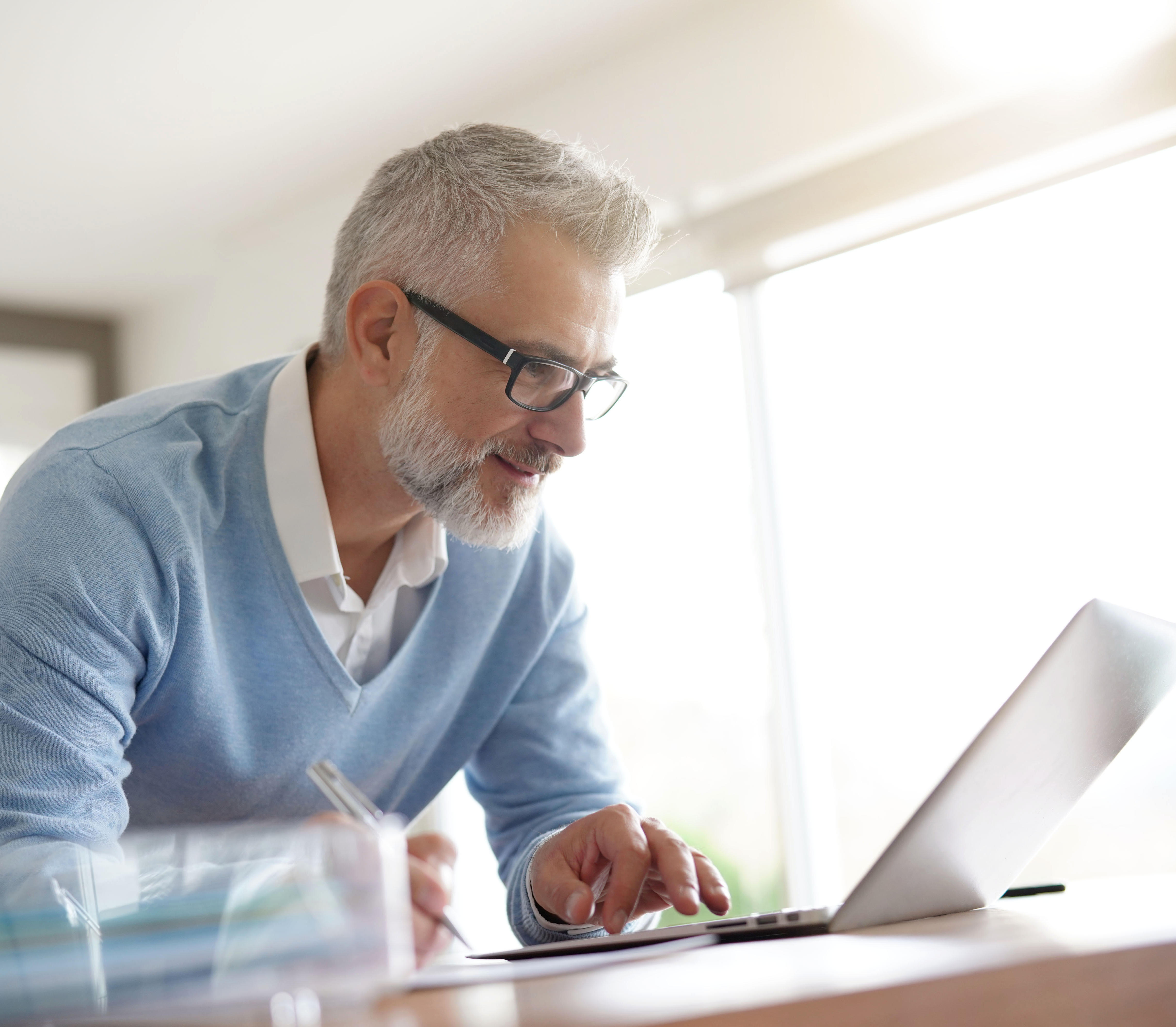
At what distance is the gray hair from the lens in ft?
4.57

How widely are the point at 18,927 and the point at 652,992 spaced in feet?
0.88

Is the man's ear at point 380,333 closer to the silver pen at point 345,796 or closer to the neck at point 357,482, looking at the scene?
the neck at point 357,482

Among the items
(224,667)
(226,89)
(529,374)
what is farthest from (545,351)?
(226,89)

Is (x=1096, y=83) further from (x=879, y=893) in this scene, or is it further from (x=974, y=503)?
(x=879, y=893)

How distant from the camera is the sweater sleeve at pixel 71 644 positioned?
95 cm

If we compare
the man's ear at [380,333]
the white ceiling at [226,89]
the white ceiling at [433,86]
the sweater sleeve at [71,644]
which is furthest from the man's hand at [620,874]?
the white ceiling at [226,89]

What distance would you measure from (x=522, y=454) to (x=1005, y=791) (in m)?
0.77

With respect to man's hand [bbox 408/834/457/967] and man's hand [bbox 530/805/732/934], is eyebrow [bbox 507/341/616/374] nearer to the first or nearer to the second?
man's hand [bbox 530/805/732/934]

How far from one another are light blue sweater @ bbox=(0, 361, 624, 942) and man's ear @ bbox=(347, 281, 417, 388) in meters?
0.12

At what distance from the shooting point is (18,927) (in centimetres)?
48

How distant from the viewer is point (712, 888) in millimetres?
1007

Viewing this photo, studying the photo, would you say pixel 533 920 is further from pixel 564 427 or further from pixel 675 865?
pixel 564 427

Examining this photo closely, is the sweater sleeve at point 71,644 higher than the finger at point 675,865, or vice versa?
the sweater sleeve at point 71,644

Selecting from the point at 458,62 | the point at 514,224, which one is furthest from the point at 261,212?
the point at 514,224
